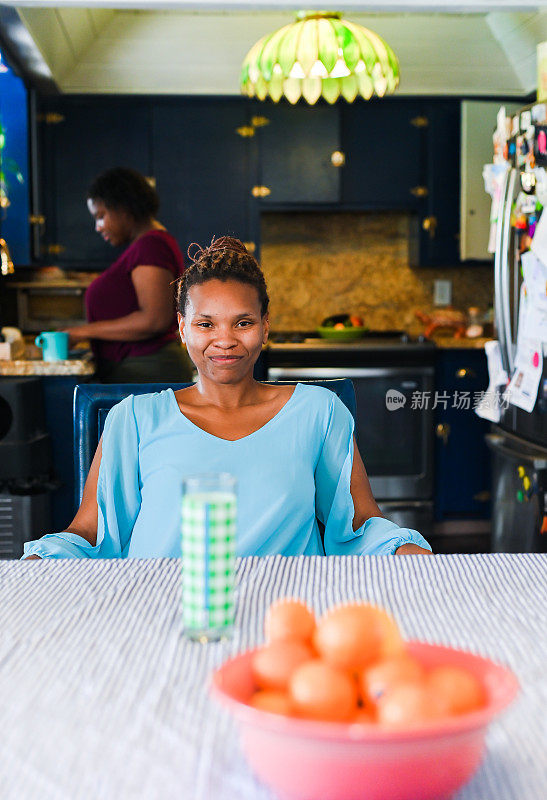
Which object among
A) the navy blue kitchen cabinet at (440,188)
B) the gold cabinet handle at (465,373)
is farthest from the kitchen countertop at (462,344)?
the navy blue kitchen cabinet at (440,188)

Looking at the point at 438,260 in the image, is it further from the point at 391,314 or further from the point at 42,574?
the point at 42,574

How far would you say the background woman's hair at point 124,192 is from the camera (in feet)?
9.88

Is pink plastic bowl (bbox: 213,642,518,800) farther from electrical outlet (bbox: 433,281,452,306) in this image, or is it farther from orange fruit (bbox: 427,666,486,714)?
electrical outlet (bbox: 433,281,452,306)

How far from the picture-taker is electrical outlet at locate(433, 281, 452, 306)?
4660mm

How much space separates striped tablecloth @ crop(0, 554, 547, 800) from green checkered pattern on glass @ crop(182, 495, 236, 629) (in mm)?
36

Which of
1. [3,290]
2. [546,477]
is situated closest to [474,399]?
[546,477]

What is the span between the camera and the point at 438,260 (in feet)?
14.5

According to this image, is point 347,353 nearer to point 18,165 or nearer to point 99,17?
point 18,165

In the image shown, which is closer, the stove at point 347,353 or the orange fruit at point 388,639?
the orange fruit at point 388,639

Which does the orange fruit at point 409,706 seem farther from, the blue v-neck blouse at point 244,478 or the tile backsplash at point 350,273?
the tile backsplash at point 350,273

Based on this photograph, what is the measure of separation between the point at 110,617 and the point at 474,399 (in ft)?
11.0

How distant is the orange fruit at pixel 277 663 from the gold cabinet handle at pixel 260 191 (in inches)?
153

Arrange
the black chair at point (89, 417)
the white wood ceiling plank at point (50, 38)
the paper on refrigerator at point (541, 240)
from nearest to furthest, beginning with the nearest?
the black chair at point (89, 417), the paper on refrigerator at point (541, 240), the white wood ceiling plank at point (50, 38)

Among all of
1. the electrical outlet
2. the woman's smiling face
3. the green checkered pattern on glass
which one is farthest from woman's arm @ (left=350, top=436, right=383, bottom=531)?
the electrical outlet
